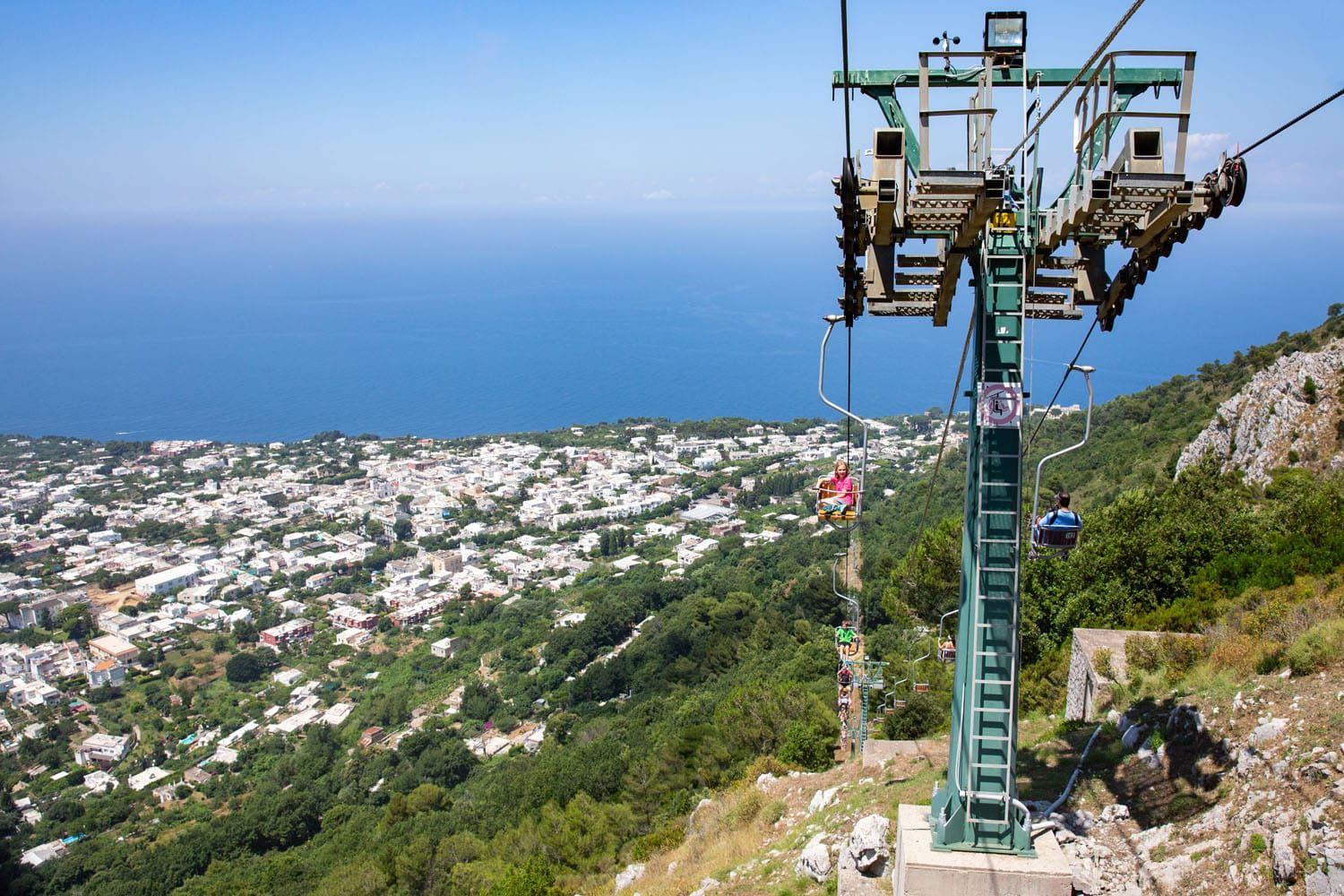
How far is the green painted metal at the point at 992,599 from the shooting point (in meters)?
4.11

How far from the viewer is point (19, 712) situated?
2823cm

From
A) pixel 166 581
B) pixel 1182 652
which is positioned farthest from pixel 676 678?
pixel 166 581

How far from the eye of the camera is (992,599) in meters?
4.16

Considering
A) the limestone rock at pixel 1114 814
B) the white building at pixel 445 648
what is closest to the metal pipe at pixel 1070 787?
the limestone rock at pixel 1114 814

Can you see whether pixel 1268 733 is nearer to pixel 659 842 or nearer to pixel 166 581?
pixel 659 842

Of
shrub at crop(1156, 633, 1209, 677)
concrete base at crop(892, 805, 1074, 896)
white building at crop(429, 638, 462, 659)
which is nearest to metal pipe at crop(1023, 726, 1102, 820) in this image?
shrub at crop(1156, 633, 1209, 677)

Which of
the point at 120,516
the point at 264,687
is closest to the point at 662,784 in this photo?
the point at 264,687

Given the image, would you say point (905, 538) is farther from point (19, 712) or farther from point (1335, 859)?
point (19, 712)

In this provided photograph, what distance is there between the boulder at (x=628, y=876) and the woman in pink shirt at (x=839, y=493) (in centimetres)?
529

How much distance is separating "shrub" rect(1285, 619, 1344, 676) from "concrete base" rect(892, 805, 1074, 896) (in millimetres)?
2824

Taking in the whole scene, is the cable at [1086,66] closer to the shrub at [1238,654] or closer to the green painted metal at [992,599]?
the green painted metal at [992,599]

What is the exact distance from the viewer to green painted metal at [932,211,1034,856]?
411 centimetres

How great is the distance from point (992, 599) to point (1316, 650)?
336 centimetres

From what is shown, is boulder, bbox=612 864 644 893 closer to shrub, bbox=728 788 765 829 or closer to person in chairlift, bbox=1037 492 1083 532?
shrub, bbox=728 788 765 829
